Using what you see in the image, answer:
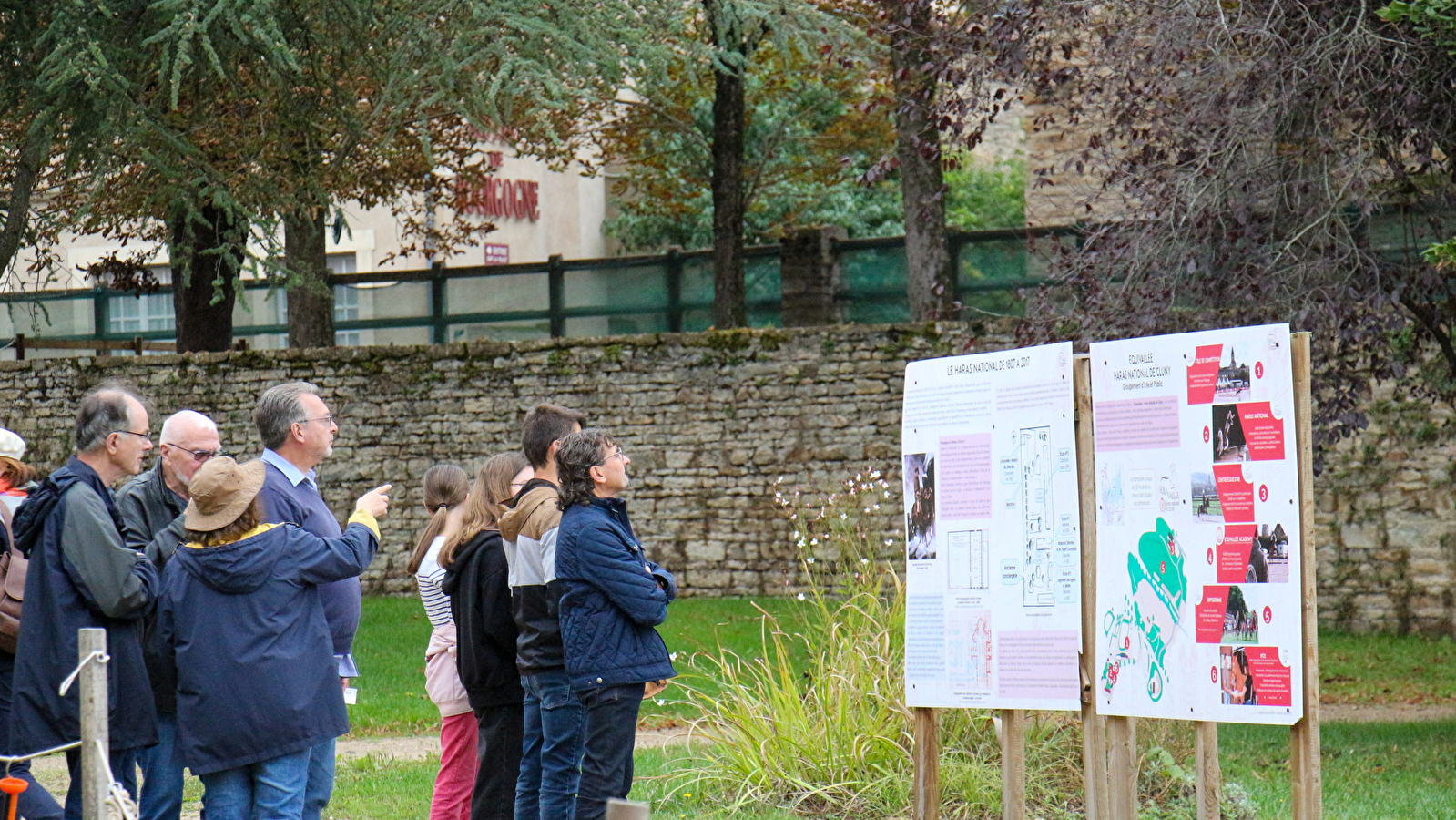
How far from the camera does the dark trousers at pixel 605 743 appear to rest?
16.8 feet

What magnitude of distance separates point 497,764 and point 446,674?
1.62 feet

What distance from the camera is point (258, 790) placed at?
15.0ft

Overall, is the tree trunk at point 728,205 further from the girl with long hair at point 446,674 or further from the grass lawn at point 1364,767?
the girl with long hair at point 446,674

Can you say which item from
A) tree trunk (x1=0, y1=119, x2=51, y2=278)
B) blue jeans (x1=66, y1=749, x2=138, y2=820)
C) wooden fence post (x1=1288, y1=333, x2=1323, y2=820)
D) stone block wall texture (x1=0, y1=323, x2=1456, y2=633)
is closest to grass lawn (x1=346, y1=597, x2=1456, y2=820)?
stone block wall texture (x1=0, y1=323, x2=1456, y2=633)

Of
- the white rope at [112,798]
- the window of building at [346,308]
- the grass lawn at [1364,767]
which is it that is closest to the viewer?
the white rope at [112,798]

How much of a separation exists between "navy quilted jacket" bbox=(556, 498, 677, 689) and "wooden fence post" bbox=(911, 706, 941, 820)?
102 centimetres

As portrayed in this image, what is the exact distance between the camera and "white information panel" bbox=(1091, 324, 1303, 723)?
4219 mm

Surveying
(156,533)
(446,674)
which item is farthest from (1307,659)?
(156,533)

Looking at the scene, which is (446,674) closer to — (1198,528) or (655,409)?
(1198,528)

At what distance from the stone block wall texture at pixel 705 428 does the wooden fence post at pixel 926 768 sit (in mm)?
8096

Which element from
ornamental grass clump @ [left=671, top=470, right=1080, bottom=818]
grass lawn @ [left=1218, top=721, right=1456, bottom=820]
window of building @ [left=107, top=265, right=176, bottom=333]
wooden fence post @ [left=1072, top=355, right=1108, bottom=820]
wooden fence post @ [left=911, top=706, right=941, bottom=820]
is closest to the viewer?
wooden fence post @ [left=1072, top=355, right=1108, bottom=820]

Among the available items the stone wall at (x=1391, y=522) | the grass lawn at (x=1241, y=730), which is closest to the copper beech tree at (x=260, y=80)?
the grass lawn at (x=1241, y=730)

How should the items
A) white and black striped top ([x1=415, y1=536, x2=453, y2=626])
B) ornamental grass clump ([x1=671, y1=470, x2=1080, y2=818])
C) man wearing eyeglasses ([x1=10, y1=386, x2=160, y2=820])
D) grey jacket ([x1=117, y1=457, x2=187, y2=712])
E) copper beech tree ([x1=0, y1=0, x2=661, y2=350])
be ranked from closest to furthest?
man wearing eyeglasses ([x1=10, y1=386, x2=160, y2=820]), grey jacket ([x1=117, y1=457, x2=187, y2=712]), white and black striped top ([x1=415, y1=536, x2=453, y2=626]), ornamental grass clump ([x1=671, y1=470, x2=1080, y2=818]), copper beech tree ([x1=0, y1=0, x2=661, y2=350])

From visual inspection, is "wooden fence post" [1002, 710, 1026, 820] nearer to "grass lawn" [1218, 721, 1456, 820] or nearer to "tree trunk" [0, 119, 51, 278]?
"grass lawn" [1218, 721, 1456, 820]
